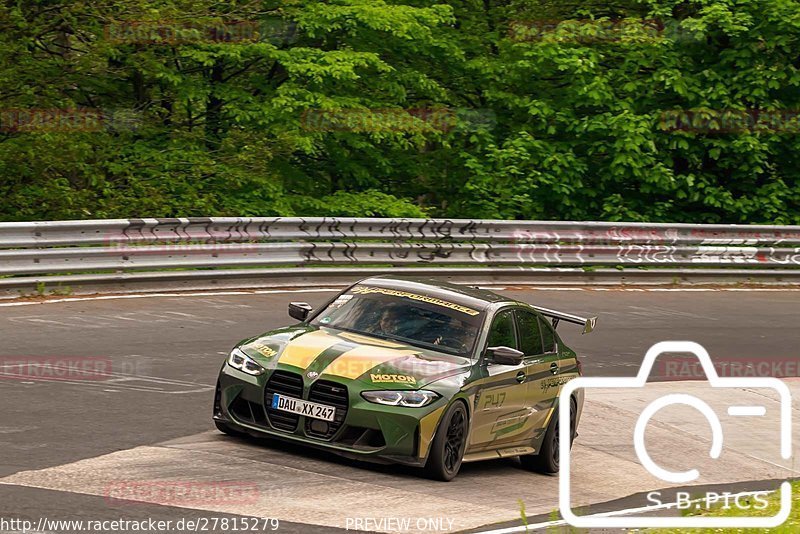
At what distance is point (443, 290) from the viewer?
1202 cm

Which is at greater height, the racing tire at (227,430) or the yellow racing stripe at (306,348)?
the yellow racing stripe at (306,348)

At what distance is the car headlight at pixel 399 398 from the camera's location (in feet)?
33.5

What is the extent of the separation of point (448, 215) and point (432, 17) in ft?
14.9

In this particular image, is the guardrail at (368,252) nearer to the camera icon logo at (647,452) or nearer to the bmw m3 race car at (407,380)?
the camera icon logo at (647,452)

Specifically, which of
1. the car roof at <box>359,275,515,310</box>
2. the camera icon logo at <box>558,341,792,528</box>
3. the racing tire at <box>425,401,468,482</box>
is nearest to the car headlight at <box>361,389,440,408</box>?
the racing tire at <box>425,401,468,482</box>

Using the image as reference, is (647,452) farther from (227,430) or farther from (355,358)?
(227,430)

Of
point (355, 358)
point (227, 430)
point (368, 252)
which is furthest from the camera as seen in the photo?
point (368, 252)

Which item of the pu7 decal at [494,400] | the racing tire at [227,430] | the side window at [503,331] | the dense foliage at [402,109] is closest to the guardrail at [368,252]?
the dense foliage at [402,109]

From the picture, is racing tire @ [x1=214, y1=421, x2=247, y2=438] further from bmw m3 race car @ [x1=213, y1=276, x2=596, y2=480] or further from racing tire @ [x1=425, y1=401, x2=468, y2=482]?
racing tire @ [x1=425, y1=401, x2=468, y2=482]

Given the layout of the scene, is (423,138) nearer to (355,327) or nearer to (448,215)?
(448,215)

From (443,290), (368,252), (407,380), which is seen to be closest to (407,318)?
(443,290)

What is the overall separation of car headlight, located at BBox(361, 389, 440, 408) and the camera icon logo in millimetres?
1027

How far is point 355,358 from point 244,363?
0.86 metres

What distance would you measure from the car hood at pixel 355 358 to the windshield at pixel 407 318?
203 millimetres
